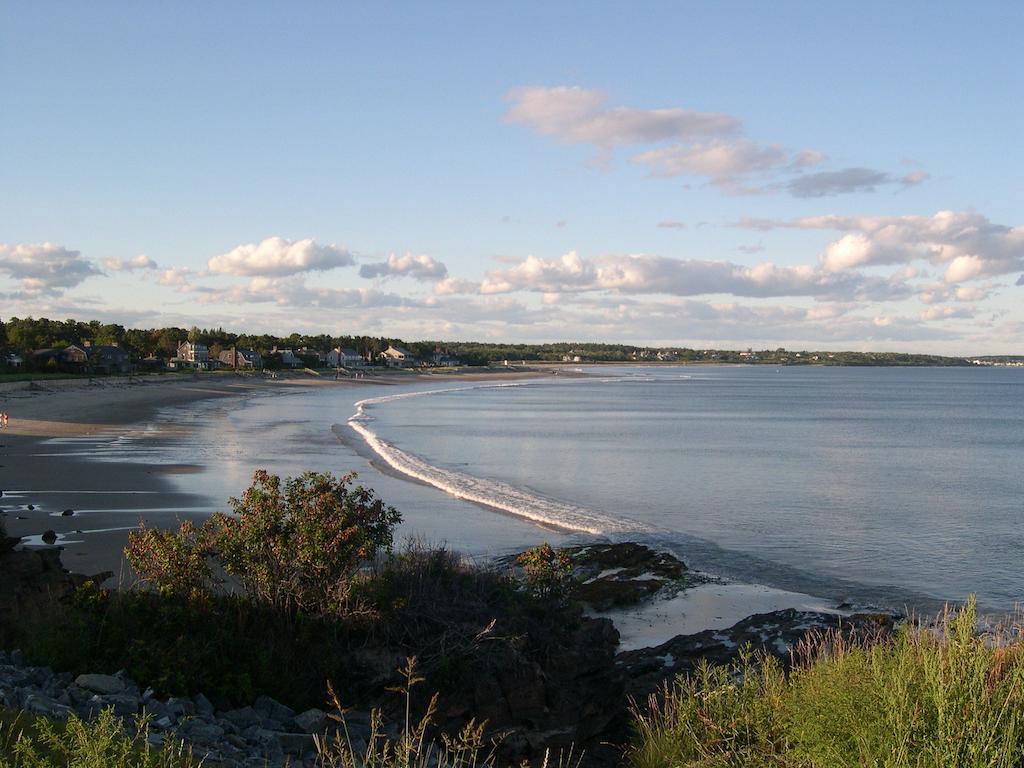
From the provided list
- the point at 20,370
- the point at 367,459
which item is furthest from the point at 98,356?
the point at 367,459

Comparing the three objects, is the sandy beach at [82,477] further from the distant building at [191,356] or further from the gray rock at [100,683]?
the distant building at [191,356]

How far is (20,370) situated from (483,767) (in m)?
93.7

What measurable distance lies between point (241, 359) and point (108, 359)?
4734 cm

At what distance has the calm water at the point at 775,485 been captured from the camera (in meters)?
18.5

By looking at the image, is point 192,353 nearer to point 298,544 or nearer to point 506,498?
point 506,498

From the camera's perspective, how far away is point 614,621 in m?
14.1

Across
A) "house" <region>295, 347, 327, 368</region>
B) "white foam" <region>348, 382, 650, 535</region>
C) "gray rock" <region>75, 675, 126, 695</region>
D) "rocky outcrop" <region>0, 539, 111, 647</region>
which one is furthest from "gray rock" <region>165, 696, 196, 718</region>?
"house" <region>295, 347, 327, 368</region>

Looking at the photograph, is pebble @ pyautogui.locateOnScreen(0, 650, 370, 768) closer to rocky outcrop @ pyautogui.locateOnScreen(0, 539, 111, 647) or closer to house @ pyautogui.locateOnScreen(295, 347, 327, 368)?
rocky outcrop @ pyautogui.locateOnScreen(0, 539, 111, 647)

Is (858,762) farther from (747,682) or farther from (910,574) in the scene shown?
(910,574)

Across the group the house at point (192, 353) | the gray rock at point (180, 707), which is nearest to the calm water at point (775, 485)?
the gray rock at point (180, 707)

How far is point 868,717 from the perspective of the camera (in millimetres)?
5840

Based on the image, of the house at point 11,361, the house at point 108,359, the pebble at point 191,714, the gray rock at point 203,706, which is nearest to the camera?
the pebble at point 191,714

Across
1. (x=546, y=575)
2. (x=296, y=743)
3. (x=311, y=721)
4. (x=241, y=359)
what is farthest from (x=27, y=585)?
(x=241, y=359)

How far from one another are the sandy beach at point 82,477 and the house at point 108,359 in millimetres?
33099
